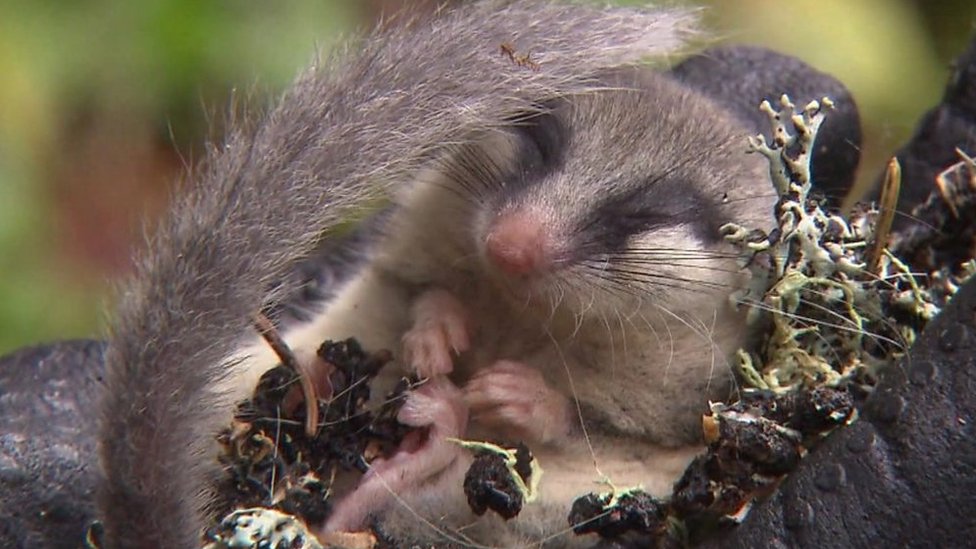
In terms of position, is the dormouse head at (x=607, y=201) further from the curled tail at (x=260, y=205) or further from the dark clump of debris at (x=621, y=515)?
the dark clump of debris at (x=621, y=515)

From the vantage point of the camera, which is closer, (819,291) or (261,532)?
(261,532)

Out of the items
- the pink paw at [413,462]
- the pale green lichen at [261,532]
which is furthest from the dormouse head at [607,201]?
the pale green lichen at [261,532]

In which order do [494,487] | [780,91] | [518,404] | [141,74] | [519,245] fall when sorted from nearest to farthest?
[494,487] → [519,245] → [518,404] → [780,91] → [141,74]

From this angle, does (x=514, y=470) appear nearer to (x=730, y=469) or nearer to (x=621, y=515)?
(x=621, y=515)

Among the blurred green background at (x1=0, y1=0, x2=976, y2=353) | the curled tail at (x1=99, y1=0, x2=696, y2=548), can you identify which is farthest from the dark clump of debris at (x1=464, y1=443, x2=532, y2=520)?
the blurred green background at (x1=0, y1=0, x2=976, y2=353)

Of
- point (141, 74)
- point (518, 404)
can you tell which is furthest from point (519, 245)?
point (141, 74)

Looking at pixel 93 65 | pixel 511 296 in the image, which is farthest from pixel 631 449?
pixel 93 65

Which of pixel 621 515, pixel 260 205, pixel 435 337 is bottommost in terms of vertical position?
pixel 621 515
